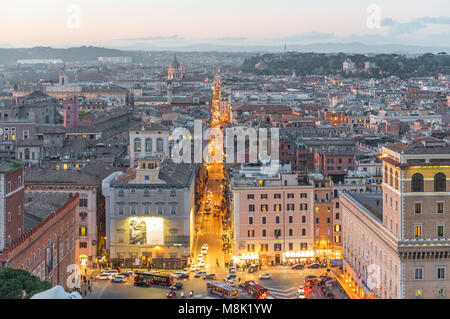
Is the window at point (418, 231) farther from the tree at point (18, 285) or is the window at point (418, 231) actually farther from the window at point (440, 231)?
the tree at point (18, 285)

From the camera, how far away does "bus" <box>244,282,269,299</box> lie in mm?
21484

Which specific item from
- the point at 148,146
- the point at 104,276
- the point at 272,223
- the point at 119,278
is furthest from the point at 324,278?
the point at 148,146

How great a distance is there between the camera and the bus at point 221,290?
2116 cm

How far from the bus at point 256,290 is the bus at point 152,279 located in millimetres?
2441

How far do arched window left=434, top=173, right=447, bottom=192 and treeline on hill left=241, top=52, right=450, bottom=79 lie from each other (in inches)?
4673

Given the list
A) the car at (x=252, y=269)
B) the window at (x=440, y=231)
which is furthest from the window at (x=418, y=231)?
the car at (x=252, y=269)

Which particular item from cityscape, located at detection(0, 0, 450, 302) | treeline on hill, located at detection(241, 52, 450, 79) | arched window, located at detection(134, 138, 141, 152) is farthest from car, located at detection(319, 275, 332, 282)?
treeline on hill, located at detection(241, 52, 450, 79)

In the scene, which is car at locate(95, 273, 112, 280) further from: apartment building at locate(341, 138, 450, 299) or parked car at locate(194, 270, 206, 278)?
apartment building at locate(341, 138, 450, 299)

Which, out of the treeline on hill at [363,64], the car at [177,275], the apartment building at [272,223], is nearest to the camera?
the car at [177,275]

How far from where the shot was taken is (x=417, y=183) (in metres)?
18.4

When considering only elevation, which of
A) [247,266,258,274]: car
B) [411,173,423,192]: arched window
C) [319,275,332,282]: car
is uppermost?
[411,173,423,192]: arched window

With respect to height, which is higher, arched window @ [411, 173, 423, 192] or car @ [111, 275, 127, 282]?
arched window @ [411, 173, 423, 192]
